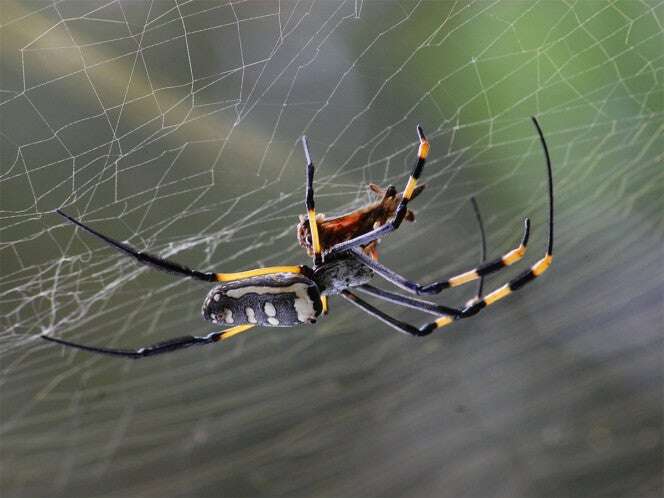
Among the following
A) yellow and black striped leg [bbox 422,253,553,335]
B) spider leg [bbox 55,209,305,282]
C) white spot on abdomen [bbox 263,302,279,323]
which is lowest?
yellow and black striped leg [bbox 422,253,553,335]

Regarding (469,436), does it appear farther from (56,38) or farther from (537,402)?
(56,38)

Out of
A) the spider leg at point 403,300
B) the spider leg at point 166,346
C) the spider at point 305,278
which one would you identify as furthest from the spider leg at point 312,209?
the spider leg at point 166,346

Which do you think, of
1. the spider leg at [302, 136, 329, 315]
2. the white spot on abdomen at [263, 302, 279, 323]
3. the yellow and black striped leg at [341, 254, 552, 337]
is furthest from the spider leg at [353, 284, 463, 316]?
the white spot on abdomen at [263, 302, 279, 323]

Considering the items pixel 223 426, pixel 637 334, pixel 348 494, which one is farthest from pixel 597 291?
pixel 223 426

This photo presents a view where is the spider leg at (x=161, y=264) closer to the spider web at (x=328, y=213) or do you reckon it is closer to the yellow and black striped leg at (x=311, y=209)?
the yellow and black striped leg at (x=311, y=209)

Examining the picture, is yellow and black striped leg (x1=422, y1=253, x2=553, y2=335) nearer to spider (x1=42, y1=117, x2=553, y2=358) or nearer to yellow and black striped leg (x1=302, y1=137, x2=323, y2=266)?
spider (x1=42, y1=117, x2=553, y2=358)

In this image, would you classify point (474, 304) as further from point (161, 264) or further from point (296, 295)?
point (161, 264)
